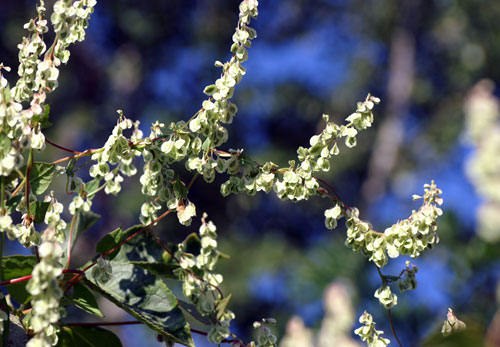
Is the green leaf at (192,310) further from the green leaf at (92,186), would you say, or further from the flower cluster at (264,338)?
the green leaf at (92,186)

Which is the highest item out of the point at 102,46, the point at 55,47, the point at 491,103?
the point at 102,46

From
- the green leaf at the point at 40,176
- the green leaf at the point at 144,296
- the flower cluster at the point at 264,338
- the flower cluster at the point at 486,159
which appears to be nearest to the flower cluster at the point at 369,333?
the flower cluster at the point at 264,338

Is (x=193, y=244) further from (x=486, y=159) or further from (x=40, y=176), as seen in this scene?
(x=486, y=159)

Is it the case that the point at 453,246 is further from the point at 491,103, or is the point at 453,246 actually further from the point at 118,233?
the point at 118,233

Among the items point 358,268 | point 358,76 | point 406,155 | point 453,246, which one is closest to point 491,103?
point 453,246

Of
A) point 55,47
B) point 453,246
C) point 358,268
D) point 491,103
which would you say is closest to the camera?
point 55,47

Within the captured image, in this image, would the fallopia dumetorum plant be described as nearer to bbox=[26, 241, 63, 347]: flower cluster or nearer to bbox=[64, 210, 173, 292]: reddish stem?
bbox=[64, 210, 173, 292]: reddish stem

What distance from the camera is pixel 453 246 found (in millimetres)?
5070

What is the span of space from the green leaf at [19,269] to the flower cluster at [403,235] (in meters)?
0.40

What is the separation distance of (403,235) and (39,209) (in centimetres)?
44

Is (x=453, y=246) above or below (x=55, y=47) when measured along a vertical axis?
above

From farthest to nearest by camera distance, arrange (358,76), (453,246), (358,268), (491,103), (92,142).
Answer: (358,76), (92,142), (358,268), (453,246), (491,103)

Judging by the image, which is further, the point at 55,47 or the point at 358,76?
the point at 358,76

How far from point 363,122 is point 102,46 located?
13.8 metres
